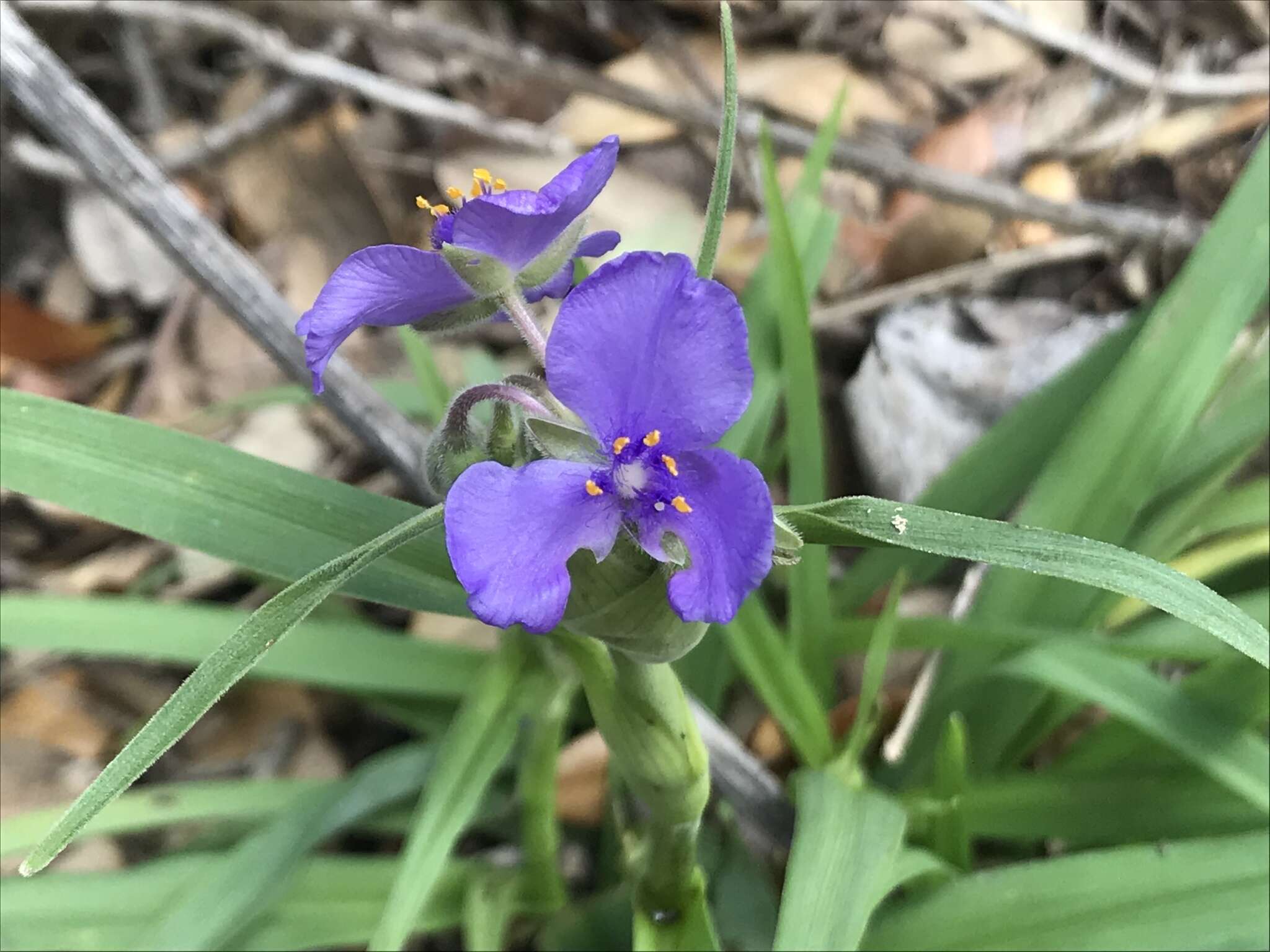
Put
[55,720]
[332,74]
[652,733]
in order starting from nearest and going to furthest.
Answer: [652,733]
[55,720]
[332,74]

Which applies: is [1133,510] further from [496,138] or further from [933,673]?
[496,138]

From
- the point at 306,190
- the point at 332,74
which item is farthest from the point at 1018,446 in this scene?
the point at 306,190

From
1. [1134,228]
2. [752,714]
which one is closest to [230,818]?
[752,714]

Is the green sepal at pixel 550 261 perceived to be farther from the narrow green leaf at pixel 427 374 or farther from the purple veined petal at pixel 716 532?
the narrow green leaf at pixel 427 374

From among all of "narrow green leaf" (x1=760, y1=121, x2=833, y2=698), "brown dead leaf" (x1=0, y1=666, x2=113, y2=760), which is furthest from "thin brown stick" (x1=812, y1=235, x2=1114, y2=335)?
"brown dead leaf" (x1=0, y1=666, x2=113, y2=760)

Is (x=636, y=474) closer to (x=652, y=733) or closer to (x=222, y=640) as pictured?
(x=652, y=733)

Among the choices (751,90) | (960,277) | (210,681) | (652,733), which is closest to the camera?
(210,681)

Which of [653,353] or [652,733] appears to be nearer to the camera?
[653,353]
